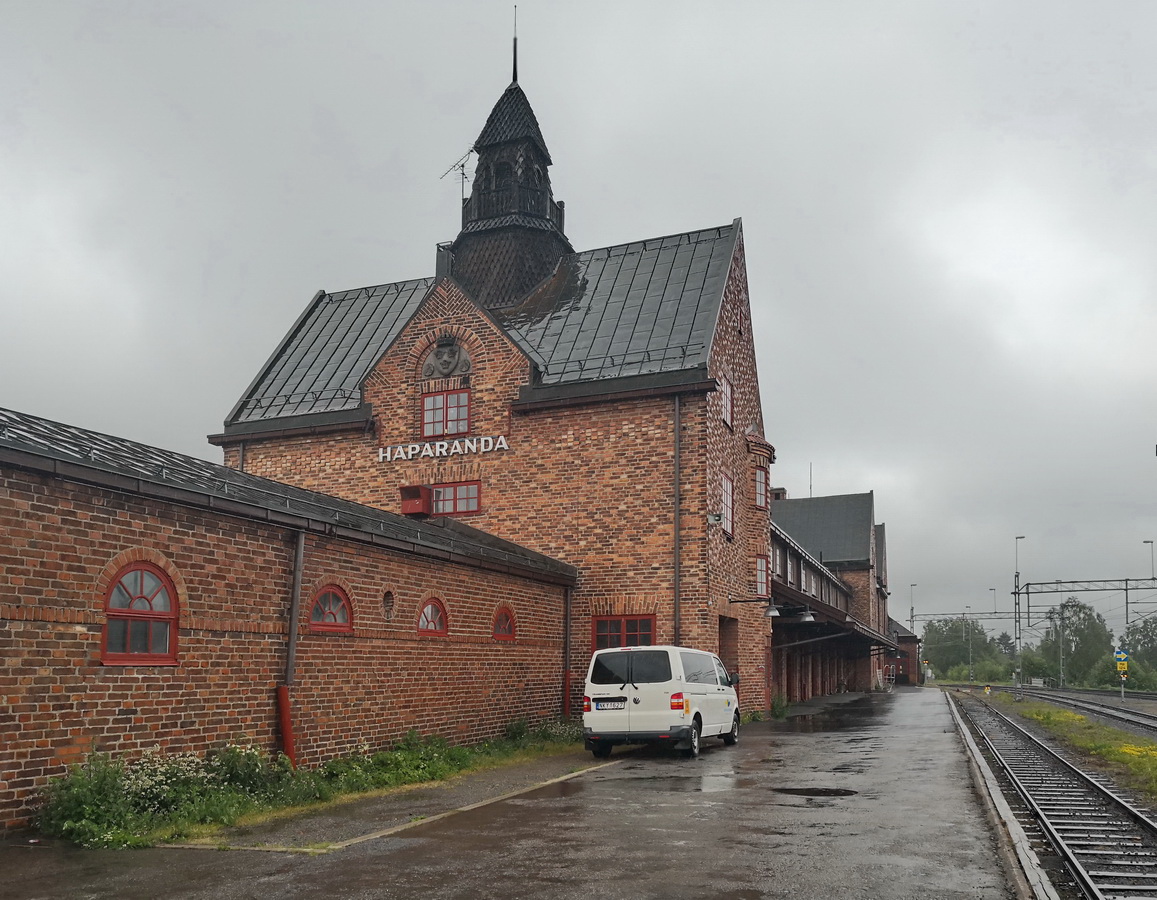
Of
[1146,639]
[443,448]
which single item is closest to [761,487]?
[443,448]

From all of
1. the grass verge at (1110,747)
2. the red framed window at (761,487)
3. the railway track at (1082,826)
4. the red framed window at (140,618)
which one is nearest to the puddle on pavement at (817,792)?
the railway track at (1082,826)

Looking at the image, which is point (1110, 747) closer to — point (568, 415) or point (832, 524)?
point (568, 415)

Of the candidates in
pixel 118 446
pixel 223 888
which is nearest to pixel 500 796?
pixel 223 888

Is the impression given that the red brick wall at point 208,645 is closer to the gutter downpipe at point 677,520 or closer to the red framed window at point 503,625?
the red framed window at point 503,625

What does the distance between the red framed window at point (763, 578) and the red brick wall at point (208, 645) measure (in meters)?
10.8

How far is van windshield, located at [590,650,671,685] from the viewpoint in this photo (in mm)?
16719

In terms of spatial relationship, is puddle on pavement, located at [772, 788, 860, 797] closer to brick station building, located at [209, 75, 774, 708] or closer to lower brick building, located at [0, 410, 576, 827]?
lower brick building, located at [0, 410, 576, 827]

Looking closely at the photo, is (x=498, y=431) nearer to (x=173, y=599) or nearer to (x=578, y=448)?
(x=578, y=448)

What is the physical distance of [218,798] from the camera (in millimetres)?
11094

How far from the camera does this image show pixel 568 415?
24688mm

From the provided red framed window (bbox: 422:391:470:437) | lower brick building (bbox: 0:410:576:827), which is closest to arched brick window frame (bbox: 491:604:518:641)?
lower brick building (bbox: 0:410:576:827)

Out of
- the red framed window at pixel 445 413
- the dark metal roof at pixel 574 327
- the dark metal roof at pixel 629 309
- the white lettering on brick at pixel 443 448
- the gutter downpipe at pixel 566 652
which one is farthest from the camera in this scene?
the red framed window at pixel 445 413

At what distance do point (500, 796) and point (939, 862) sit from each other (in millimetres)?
5436

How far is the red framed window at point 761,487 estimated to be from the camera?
28391mm
